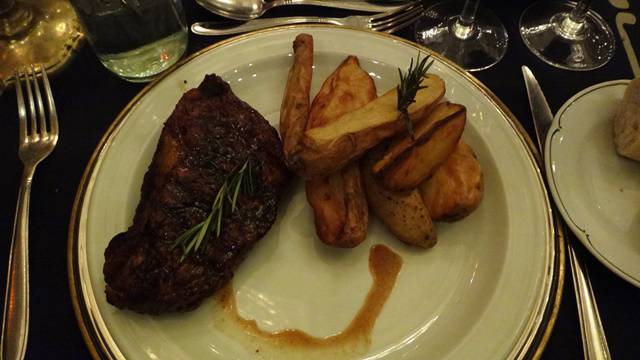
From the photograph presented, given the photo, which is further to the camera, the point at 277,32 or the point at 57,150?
the point at 277,32

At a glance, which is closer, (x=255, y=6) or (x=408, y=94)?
(x=408, y=94)

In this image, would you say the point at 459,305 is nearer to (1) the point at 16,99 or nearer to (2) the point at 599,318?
(2) the point at 599,318

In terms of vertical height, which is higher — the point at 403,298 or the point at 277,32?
the point at 277,32

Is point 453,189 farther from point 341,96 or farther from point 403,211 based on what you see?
point 341,96

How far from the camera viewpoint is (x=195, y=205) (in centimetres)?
112

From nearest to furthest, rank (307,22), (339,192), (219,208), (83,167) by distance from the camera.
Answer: (219,208) < (339,192) < (83,167) < (307,22)

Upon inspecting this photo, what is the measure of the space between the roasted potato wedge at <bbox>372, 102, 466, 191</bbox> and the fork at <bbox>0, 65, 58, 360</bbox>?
0.99 meters

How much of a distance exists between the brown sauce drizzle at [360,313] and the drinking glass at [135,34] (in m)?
0.87

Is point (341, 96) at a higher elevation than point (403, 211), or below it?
higher

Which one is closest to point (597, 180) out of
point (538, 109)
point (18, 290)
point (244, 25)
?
point (538, 109)

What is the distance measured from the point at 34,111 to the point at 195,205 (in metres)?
0.81

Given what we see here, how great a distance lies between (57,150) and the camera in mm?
1501

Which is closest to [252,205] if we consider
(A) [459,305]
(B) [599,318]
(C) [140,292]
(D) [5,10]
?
(C) [140,292]

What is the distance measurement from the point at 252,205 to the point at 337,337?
41cm
